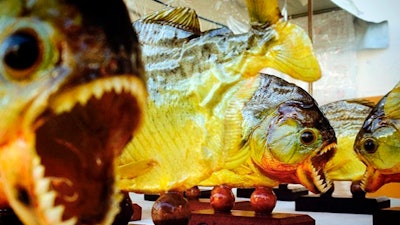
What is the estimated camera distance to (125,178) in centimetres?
→ 106

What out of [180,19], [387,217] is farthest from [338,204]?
[180,19]

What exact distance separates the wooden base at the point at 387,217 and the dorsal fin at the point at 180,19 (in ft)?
3.55

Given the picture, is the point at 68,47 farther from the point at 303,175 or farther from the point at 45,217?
the point at 303,175

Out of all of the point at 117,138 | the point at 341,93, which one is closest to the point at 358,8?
the point at 341,93

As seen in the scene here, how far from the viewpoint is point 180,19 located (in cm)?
112

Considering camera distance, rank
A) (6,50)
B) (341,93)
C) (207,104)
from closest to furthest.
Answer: (6,50) < (207,104) < (341,93)

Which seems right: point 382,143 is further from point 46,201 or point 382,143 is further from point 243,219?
point 46,201

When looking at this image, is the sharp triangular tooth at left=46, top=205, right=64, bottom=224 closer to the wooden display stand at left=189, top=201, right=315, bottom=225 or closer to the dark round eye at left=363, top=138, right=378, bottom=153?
the wooden display stand at left=189, top=201, right=315, bottom=225

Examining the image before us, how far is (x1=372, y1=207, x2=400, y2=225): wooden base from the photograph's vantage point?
1886mm

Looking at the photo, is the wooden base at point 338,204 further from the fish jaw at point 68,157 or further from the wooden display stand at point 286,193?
the fish jaw at point 68,157

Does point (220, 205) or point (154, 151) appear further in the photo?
point (220, 205)

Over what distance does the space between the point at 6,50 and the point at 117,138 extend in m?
0.09

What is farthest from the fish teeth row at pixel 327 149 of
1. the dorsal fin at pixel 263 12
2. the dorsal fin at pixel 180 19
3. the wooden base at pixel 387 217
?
the dorsal fin at pixel 263 12

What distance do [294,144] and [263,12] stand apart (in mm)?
908
